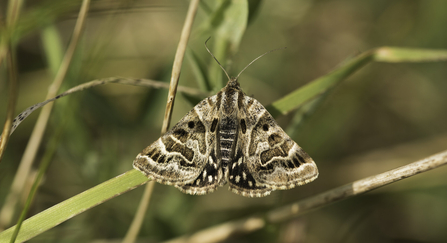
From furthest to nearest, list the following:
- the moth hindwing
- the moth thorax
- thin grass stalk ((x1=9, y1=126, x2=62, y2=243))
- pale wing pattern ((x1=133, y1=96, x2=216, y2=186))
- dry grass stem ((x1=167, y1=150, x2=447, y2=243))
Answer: the moth thorax, the moth hindwing, pale wing pattern ((x1=133, y1=96, x2=216, y2=186)), dry grass stem ((x1=167, y1=150, x2=447, y2=243)), thin grass stalk ((x1=9, y1=126, x2=62, y2=243))

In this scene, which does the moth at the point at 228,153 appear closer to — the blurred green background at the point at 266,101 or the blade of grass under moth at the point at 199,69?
the blade of grass under moth at the point at 199,69

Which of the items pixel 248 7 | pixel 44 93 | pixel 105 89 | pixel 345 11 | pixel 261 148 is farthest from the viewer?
pixel 345 11

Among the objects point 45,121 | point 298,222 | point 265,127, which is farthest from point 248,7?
point 298,222

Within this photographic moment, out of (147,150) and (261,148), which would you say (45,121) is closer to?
(147,150)

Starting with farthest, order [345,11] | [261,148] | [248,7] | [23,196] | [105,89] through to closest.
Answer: [345,11], [105,89], [23,196], [261,148], [248,7]

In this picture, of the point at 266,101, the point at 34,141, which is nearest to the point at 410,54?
the point at 266,101

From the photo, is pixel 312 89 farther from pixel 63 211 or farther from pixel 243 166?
pixel 63 211

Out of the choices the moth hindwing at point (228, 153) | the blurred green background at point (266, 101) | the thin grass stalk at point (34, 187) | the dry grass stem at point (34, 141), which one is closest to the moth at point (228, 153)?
the moth hindwing at point (228, 153)

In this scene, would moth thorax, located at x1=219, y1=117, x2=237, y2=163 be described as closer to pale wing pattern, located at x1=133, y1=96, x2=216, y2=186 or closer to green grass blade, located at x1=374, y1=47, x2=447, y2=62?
pale wing pattern, located at x1=133, y1=96, x2=216, y2=186

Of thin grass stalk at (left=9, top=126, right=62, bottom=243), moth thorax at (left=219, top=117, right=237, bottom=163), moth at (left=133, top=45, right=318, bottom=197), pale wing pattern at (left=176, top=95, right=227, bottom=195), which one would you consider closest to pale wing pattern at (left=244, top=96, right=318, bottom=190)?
moth at (left=133, top=45, right=318, bottom=197)
